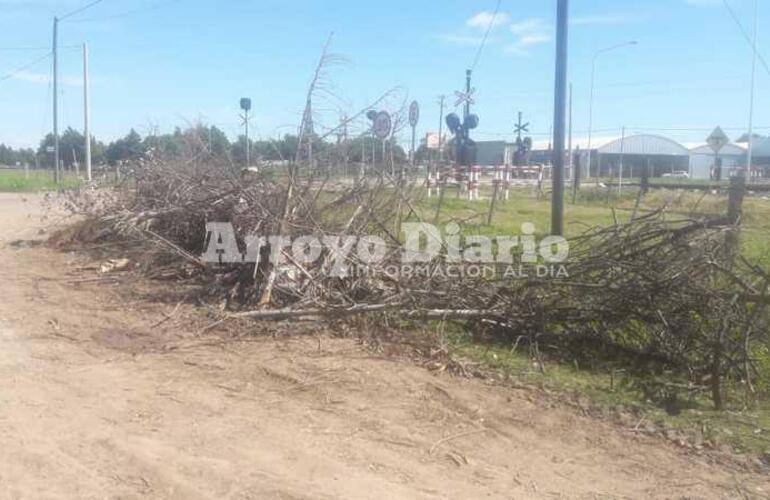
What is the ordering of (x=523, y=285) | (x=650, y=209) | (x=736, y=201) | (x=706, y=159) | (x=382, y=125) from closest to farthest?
(x=736, y=201) → (x=523, y=285) → (x=650, y=209) → (x=382, y=125) → (x=706, y=159)

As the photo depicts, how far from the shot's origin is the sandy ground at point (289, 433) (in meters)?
3.73

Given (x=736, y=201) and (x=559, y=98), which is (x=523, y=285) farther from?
(x=559, y=98)

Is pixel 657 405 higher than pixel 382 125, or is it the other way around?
pixel 382 125

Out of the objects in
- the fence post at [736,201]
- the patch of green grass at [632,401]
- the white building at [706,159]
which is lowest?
the patch of green grass at [632,401]

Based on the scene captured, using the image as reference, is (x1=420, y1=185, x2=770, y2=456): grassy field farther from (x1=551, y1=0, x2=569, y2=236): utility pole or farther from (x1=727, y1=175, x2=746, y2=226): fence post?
(x1=551, y1=0, x2=569, y2=236): utility pole

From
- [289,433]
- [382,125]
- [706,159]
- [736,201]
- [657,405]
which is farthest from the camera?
[706,159]

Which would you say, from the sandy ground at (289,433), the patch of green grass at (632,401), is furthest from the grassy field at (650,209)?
the sandy ground at (289,433)

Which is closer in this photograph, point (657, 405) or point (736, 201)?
A: point (657, 405)

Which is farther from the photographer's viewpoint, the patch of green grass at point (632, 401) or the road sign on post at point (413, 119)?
the road sign on post at point (413, 119)

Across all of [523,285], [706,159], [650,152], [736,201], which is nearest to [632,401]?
[523,285]

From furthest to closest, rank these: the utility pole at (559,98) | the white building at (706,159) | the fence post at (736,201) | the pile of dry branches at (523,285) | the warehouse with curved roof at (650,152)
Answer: the warehouse with curved roof at (650,152), the white building at (706,159), the utility pole at (559,98), the fence post at (736,201), the pile of dry branches at (523,285)

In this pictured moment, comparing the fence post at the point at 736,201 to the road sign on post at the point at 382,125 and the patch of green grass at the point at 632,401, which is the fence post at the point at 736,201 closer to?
the patch of green grass at the point at 632,401

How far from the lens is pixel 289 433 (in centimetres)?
439

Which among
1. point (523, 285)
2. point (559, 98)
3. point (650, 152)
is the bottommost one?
point (523, 285)
